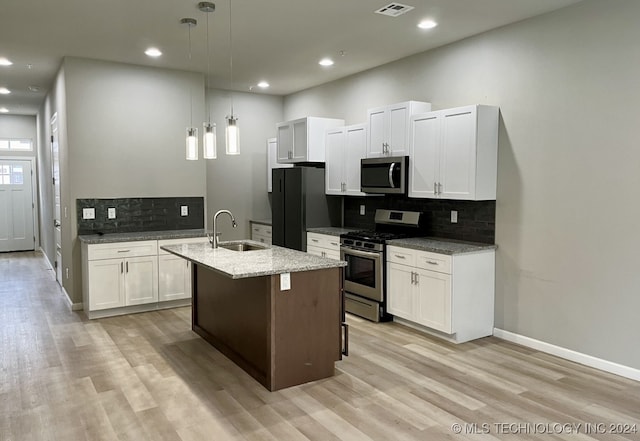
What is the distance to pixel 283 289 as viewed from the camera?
3.50 meters

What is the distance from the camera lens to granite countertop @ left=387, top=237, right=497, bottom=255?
14.7ft

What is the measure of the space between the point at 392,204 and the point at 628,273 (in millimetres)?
2729

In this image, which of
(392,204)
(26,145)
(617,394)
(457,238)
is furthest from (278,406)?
(26,145)

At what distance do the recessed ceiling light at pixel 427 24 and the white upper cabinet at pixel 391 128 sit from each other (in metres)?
0.81

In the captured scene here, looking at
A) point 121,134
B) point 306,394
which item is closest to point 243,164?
point 121,134

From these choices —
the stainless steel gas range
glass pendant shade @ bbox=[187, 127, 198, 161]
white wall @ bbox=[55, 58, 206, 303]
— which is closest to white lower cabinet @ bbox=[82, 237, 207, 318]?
white wall @ bbox=[55, 58, 206, 303]

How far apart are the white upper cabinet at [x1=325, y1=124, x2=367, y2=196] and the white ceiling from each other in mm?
813

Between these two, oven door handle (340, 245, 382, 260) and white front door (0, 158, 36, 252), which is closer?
oven door handle (340, 245, 382, 260)

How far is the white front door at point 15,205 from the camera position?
10.3 m

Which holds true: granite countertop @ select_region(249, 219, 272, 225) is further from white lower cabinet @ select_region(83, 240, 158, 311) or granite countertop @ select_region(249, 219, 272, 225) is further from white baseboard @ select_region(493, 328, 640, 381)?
white baseboard @ select_region(493, 328, 640, 381)

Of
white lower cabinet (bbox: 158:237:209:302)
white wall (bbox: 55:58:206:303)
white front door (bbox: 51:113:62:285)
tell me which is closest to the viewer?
white wall (bbox: 55:58:206:303)

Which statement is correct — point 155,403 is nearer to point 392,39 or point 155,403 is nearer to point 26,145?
point 392,39

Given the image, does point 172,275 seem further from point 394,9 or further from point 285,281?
point 394,9

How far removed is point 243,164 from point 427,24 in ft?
13.3
